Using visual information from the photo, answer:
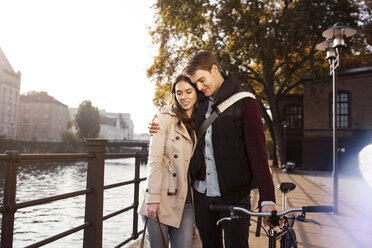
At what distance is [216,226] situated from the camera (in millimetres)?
2352

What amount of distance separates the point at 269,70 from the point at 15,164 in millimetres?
19729

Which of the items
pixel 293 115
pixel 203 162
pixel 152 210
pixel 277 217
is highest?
pixel 293 115

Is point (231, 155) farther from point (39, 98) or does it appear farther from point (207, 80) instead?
point (39, 98)

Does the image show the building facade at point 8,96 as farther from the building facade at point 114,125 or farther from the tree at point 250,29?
the tree at point 250,29

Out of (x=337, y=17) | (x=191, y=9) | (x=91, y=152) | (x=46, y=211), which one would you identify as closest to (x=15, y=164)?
(x=91, y=152)

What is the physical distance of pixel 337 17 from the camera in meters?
18.0

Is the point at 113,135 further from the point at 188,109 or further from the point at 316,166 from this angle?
the point at 188,109

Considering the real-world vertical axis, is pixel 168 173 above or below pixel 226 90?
below

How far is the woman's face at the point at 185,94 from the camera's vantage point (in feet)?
8.30

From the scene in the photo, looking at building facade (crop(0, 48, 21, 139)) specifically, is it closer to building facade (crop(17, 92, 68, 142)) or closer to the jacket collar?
building facade (crop(17, 92, 68, 142))

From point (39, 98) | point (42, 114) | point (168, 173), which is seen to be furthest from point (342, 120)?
point (39, 98)

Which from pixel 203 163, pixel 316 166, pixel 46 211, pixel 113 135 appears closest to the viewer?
pixel 203 163

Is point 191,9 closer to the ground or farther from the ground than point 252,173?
farther from the ground

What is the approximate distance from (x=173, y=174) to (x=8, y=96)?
6603 cm
